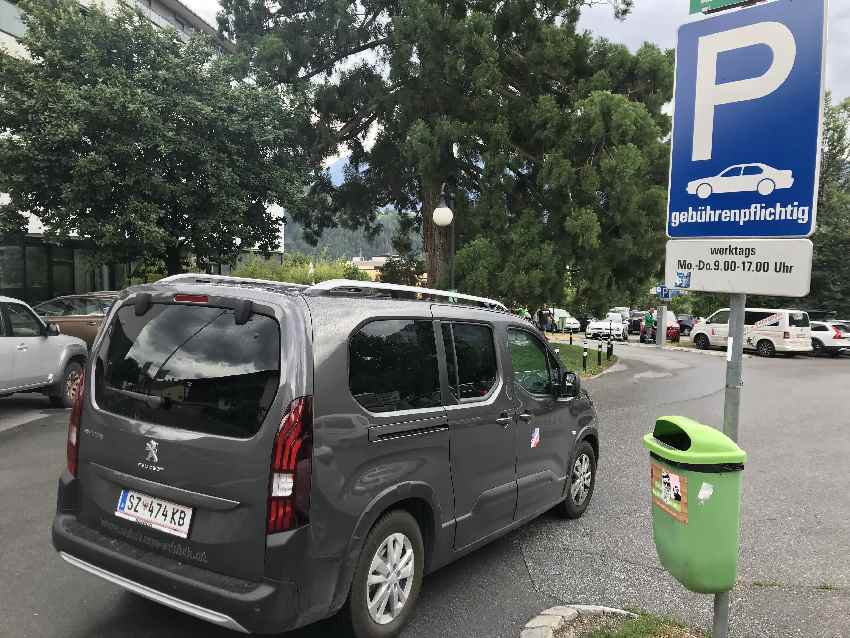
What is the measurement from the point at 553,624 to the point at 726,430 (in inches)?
51.3

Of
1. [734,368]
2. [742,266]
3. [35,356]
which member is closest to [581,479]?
[734,368]

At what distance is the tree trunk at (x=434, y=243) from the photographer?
18.6 meters

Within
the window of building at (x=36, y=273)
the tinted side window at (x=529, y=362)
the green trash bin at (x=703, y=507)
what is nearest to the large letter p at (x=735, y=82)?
the green trash bin at (x=703, y=507)

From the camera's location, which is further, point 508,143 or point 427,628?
point 508,143

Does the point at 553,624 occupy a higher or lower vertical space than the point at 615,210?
lower

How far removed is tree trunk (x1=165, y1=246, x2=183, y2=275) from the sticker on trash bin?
1671 centimetres

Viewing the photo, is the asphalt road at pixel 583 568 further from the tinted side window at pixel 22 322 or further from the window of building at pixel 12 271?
the window of building at pixel 12 271

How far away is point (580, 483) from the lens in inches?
208

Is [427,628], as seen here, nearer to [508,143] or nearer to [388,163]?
[508,143]

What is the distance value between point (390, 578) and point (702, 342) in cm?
2779

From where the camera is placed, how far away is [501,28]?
17.6m

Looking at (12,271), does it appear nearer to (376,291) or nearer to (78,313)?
(78,313)


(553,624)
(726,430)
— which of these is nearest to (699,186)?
(726,430)

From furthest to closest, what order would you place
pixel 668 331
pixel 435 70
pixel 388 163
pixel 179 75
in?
pixel 668 331
pixel 388 163
pixel 435 70
pixel 179 75
